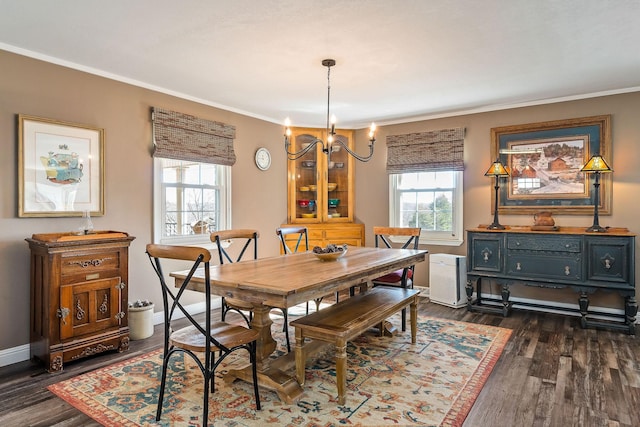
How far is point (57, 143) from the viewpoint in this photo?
331 centimetres

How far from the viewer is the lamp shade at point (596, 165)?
4.01m

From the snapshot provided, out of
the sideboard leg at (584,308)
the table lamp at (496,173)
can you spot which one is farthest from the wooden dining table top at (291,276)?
the sideboard leg at (584,308)

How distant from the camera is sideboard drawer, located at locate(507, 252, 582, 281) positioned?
4.00 m

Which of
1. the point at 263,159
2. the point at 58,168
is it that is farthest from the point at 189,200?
the point at 58,168

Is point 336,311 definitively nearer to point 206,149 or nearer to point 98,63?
point 206,149

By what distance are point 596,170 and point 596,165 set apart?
52 millimetres

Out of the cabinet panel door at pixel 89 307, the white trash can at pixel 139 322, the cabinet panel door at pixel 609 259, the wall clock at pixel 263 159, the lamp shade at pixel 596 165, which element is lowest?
the white trash can at pixel 139 322

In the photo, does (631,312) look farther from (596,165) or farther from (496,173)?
(496,173)

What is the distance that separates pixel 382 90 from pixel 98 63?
269cm

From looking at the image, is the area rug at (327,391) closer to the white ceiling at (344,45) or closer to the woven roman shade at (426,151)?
the white ceiling at (344,45)

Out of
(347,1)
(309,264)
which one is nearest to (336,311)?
(309,264)

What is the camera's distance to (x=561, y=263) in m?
4.06

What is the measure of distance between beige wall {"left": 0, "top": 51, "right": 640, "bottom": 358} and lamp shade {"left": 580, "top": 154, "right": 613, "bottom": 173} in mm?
306

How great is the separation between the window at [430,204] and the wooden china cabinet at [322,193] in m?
0.66
